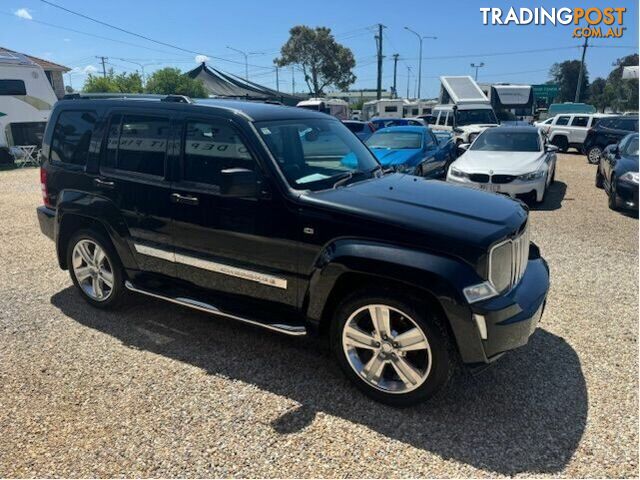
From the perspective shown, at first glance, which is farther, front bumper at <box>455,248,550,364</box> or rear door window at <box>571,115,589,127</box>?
rear door window at <box>571,115,589,127</box>

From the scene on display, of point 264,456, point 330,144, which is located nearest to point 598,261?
point 330,144

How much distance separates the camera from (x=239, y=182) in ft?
10.6

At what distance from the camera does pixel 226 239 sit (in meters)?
3.57

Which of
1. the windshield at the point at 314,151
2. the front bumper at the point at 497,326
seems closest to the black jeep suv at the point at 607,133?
the windshield at the point at 314,151

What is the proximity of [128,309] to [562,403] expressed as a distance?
382 cm

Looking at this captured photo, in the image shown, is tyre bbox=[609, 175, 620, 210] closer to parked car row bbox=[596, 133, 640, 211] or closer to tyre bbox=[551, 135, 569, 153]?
parked car row bbox=[596, 133, 640, 211]

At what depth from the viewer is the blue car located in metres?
9.92

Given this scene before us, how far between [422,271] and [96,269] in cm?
325

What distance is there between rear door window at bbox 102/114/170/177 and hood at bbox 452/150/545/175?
22.9ft

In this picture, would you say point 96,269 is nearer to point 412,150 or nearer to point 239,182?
point 239,182

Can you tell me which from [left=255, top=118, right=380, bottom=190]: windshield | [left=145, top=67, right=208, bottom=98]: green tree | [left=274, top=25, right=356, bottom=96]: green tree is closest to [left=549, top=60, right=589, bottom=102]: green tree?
[left=274, top=25, right=356, bottom=96]: green tree

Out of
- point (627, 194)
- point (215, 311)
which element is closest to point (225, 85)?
point (627, 194)

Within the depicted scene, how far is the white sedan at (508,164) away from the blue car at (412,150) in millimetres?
709

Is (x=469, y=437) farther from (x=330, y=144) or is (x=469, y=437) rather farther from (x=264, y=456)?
(x=330, y=144)
